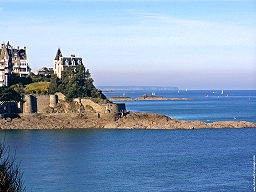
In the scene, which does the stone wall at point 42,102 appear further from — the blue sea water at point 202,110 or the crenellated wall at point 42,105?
the blue sea water at point 202,110

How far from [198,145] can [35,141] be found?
9.49 m

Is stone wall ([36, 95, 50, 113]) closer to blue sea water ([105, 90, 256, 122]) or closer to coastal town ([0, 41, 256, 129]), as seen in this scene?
coastal town ([0, 41, 256, 129])

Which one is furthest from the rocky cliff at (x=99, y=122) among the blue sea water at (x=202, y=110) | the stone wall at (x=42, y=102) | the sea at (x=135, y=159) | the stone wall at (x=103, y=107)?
the blue sea water at (x=202, y=110)

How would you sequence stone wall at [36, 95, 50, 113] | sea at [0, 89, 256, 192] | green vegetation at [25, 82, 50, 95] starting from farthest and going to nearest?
green vegetation at [25, 82, 50, 95] < stone wall at [36, 95, 50, 113] < sea at [0, 89, 256, 192]

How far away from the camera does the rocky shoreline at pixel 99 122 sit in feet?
132

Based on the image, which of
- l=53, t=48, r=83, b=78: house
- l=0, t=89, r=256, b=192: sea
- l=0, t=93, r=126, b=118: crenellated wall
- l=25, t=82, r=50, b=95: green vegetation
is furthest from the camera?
l=53, t=48, r=83, b=78: house

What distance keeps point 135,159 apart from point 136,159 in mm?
50

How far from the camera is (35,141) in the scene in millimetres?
34000

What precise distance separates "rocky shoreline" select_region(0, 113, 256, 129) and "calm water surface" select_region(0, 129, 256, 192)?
1269 millimetres

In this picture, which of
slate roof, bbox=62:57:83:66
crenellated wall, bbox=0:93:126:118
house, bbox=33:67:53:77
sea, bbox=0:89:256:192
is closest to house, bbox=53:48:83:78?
slate roof, bbox=62:57:83:66

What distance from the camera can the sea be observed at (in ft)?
69.2

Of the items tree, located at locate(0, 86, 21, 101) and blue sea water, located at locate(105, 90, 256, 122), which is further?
blue sea water, located at locate(105, 90, 256, 122)

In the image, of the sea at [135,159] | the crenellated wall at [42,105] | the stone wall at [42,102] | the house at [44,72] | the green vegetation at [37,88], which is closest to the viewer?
the sea at [135,159]

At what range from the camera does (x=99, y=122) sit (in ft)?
135
